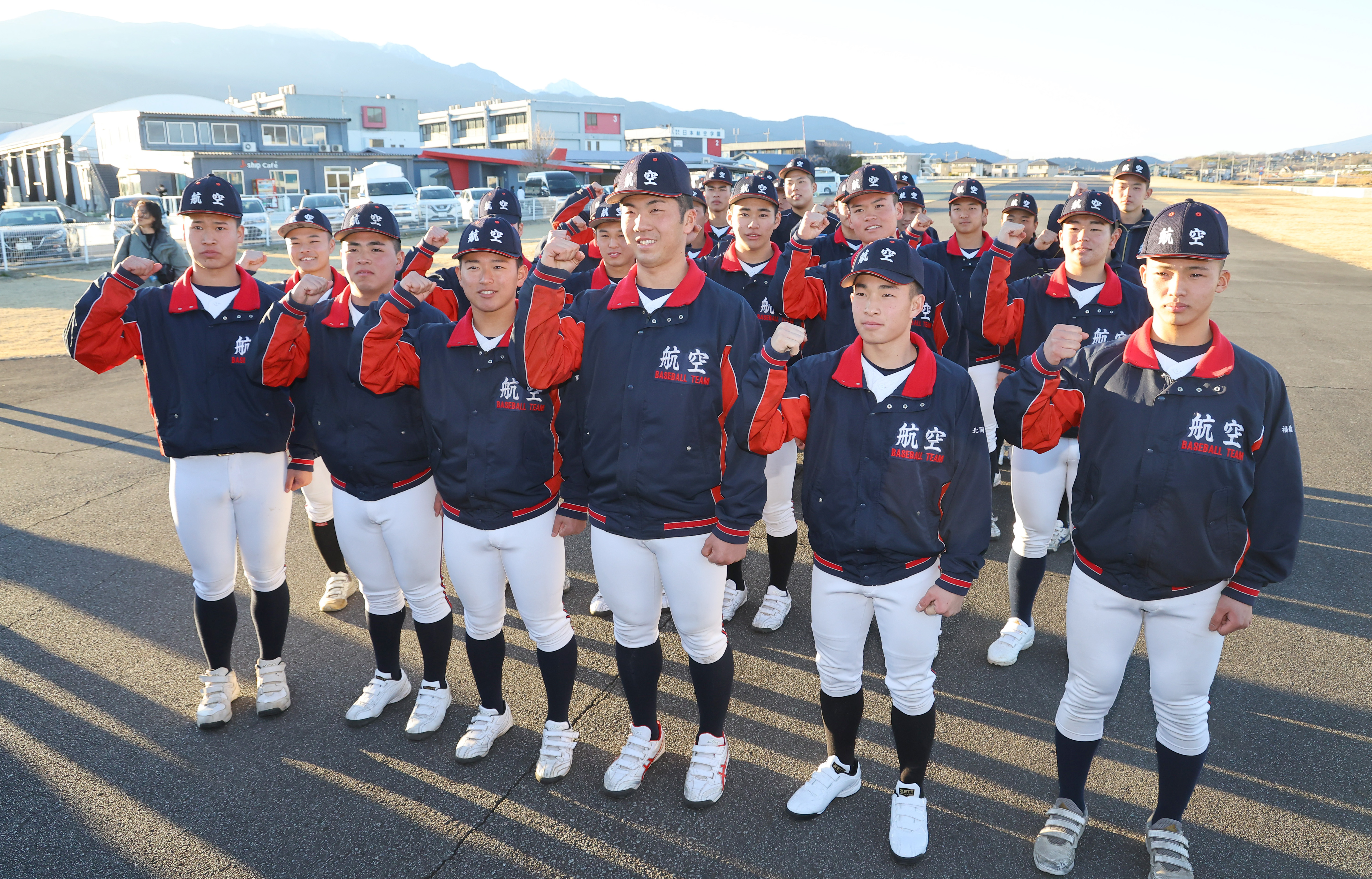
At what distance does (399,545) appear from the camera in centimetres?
394

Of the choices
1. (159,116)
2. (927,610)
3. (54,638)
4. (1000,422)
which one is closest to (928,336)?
(1000,422)

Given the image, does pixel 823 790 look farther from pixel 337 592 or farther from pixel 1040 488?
pixel 337 592

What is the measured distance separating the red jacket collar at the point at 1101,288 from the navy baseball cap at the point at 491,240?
3119mm

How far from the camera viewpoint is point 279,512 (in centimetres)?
425

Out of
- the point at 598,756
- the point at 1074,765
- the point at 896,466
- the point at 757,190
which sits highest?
the point at 757,190

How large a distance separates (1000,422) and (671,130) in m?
110

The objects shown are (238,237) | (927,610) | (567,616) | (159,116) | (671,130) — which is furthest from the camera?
(671,130)

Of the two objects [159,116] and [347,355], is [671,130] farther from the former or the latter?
[347,355]

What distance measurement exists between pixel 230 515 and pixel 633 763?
2.38 metres

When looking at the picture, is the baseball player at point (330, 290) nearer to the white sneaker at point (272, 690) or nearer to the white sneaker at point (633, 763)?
the white sneaker at point (272, 690)

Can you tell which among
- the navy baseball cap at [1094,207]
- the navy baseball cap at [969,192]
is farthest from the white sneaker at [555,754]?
the navy baseball cap at [969,192]

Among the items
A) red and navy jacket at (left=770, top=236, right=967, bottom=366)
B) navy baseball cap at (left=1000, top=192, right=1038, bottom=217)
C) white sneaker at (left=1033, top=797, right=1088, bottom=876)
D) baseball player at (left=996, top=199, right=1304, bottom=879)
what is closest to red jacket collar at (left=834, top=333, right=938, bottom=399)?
baseball player at (left=996, top=199, right=1304, bottom=879)

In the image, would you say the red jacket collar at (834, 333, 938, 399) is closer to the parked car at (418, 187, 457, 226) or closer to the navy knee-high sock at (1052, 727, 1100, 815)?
the navy knee-high sock at (1052, 727, 1100, 815)

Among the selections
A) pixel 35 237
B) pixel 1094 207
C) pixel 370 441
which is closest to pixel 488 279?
pixel 370 441
